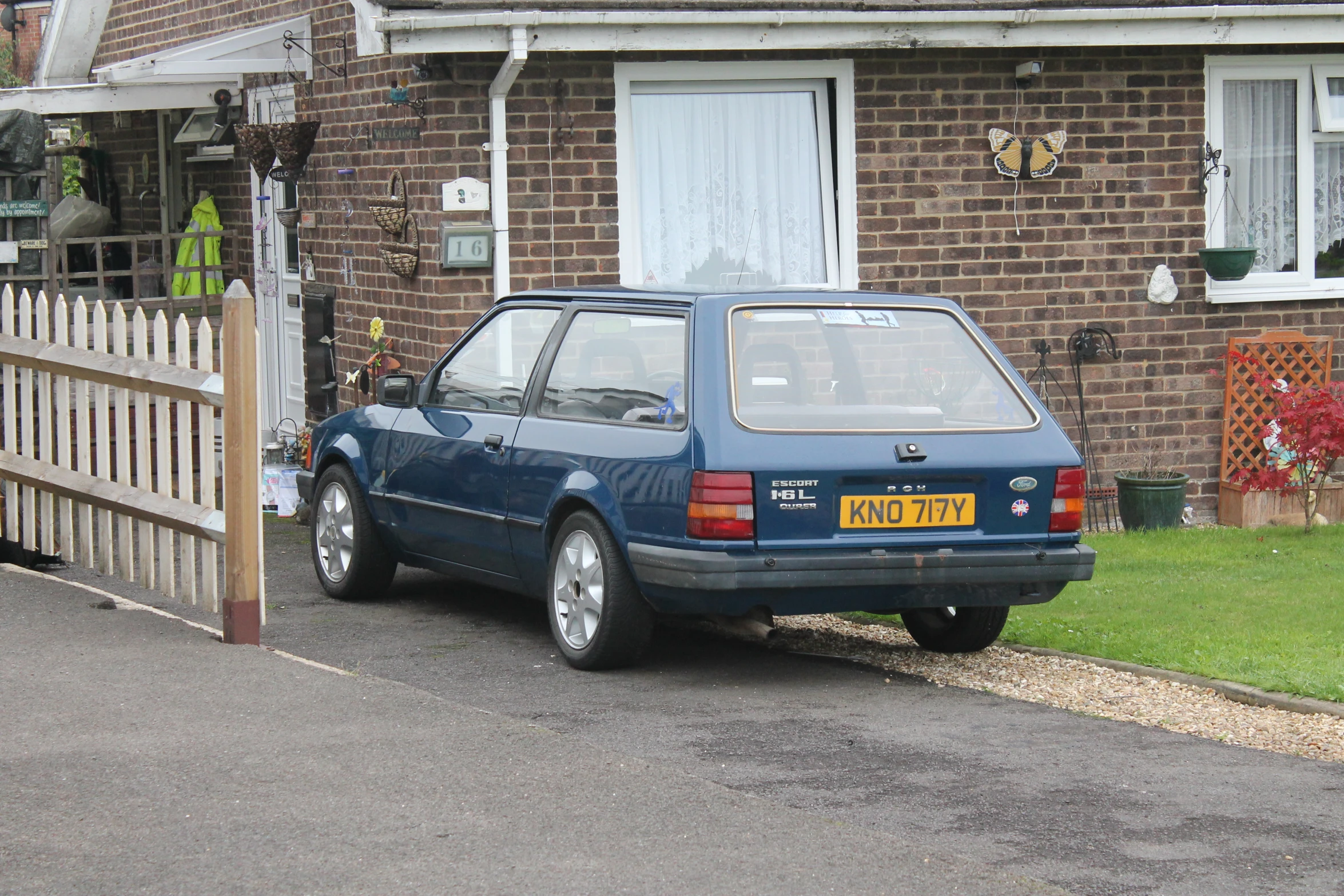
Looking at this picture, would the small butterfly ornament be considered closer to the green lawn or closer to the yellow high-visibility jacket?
the green lawn

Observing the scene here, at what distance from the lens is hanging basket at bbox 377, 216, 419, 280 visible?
11.5m

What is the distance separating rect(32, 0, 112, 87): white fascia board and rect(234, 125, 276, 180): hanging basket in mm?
3734

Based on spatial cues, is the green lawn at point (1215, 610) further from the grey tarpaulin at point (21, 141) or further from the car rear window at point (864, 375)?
the grey tarpaulin at point (21, 141)

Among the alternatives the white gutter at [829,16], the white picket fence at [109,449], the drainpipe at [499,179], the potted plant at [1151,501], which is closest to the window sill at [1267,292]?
the potted plant at [1151,501]

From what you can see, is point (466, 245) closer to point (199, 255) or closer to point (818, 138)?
point (818, 138)

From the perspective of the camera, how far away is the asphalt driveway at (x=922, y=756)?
494 cm

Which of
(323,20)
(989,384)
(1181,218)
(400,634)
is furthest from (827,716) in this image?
(323,20)

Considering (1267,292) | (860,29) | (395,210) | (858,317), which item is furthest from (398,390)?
(1267,292)

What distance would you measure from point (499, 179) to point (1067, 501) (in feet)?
16.7

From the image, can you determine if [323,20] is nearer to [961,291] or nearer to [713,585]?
[961,291]

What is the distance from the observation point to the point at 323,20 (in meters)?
12.9

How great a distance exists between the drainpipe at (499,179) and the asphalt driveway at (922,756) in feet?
10.5

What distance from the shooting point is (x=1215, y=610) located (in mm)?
8617

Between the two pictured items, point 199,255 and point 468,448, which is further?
point 199,255
